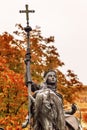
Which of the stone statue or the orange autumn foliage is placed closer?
the stone statue

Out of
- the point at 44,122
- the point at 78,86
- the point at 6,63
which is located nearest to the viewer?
the point at 44,122

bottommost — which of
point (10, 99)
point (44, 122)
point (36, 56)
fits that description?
point (44, 122)

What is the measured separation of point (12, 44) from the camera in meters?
44.8

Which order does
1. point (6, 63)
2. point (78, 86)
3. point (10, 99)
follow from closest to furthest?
point (10, 99)
point (6, 63)
point (78, 86)

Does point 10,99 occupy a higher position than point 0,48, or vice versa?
point 0,48

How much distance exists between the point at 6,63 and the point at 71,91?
4.04m

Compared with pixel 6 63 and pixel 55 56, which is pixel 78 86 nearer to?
pixel 55 56

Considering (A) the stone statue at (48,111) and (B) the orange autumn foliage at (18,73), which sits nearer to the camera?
(A) the stone statue at (48,111)

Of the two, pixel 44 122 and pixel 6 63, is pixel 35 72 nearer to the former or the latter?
pixel 6 63

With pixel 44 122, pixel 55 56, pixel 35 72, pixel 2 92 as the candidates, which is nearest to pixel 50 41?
pixel 55 56

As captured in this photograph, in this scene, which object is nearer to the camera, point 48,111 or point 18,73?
point 48,111

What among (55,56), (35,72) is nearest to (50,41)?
(55,56)

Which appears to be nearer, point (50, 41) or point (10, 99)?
point (10, 99)

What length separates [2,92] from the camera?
3772 cm
